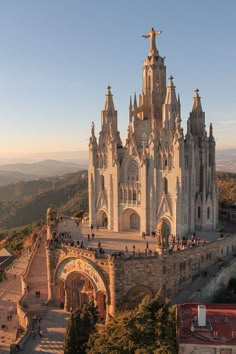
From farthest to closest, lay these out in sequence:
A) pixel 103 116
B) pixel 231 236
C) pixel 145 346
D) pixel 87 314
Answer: pixel 103 116 → pixel 231 236 → pixel 87 314 → pixel 145 346

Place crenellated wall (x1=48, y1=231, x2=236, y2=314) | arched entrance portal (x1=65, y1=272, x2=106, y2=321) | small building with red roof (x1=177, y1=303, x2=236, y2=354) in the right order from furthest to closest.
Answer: arched entrance portal (x1=65, y1=272, x2=106, y2=321), crenellated wall (x1=48, y1=231, x2=236, y2=314), small building with red roof (x1=177, y1=303, x2=236, y2=354)

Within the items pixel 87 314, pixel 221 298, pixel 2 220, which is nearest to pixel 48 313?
pixel 87 314

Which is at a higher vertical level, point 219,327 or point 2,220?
point 219,327

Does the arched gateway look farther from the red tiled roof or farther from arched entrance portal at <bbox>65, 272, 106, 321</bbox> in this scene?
the red tiled roof

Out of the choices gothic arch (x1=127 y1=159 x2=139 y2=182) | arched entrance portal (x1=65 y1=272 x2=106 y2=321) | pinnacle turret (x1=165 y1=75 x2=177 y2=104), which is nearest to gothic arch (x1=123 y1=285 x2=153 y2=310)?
arched entrance portal (x1=65 y1=272 x2=106 y2=321)

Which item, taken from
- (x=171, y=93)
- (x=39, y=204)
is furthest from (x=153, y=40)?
(x=39, y=204)

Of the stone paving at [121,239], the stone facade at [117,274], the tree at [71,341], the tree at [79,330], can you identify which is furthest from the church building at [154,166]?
the tree at [71,341]

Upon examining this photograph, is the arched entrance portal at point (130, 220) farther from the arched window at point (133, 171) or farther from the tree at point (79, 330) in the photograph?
the tree at point (79, 330)

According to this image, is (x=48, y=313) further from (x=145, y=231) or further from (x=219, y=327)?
(x=219, y=327)
